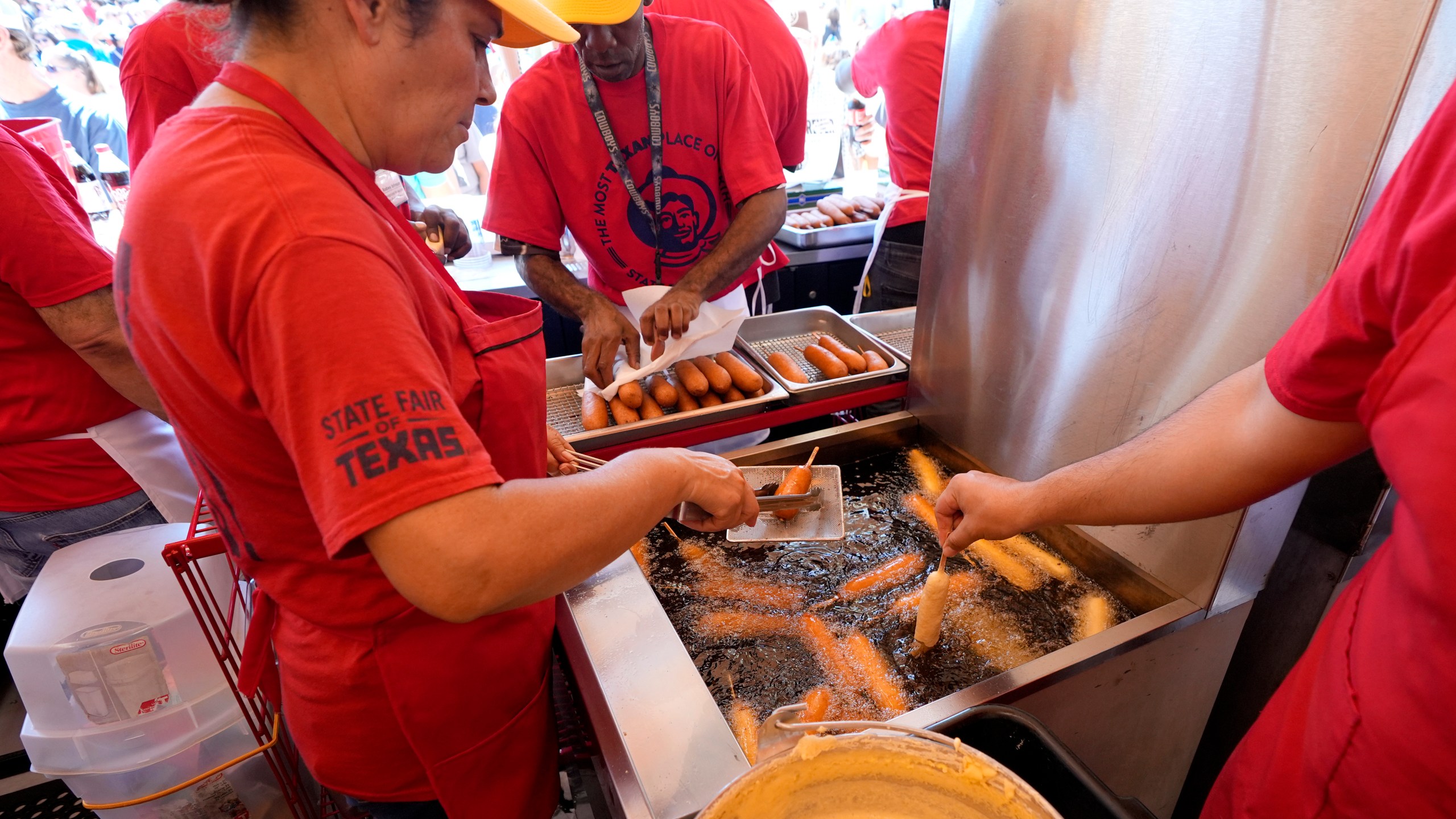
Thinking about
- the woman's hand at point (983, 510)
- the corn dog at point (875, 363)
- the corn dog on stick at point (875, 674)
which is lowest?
the corn dog at point (875, 363)

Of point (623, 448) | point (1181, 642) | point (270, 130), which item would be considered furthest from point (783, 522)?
point (270, 130)

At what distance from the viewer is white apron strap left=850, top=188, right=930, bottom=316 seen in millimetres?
3898

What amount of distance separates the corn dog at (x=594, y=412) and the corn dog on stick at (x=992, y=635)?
139 centimetres

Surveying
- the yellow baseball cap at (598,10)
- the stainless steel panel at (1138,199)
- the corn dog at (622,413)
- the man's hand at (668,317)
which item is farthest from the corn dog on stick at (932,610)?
the yellow baseball cap at (598,10)

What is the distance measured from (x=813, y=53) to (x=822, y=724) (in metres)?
6.49

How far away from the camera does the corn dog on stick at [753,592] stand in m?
1.73

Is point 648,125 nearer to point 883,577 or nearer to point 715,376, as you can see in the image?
point 715,376

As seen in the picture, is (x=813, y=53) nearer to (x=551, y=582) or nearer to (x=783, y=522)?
(x=783, y=522)

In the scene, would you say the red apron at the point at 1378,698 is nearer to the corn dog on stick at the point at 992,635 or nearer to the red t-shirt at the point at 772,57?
the corn dog on stick at the point at 992,635

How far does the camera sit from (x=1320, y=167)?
1.16 meters

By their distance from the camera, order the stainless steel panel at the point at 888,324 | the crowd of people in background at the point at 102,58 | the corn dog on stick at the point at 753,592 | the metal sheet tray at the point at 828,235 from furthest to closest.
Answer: the metal sheet tray at the point at 828,235, the crowd of people in background at the point at 102,58, the stainless steel panel at the point at 888,324, the corn dog on stick at the point at 753,592

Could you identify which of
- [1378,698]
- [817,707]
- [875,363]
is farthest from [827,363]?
[1378,698]

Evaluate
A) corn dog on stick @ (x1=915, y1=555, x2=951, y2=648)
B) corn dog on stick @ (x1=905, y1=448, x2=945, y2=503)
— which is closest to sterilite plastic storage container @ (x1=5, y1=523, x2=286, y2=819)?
corn dog on stick @ (x1=915, y1=555, x2=951, y2=648)

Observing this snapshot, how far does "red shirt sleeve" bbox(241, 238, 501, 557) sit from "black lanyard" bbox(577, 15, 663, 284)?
214 centimetres
